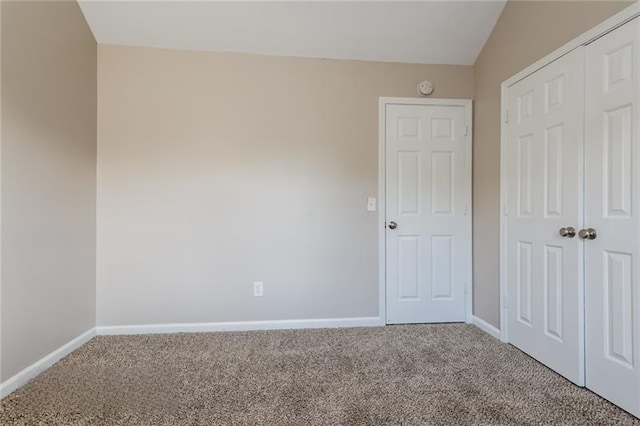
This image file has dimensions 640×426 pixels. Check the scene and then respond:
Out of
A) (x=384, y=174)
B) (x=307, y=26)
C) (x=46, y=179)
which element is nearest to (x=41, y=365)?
(x=46, y=179)

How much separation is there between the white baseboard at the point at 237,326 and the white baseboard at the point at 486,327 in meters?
0.82

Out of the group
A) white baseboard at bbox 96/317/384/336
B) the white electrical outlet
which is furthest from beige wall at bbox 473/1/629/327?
the white electrical outlet

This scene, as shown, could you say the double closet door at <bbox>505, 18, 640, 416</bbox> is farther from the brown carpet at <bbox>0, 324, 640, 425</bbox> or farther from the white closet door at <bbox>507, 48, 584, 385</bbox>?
the brown carpet at <bbox>0, 324, 640, 425</bbox>

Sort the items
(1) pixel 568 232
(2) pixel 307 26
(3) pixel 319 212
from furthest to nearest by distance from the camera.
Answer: (3) pixel 319 212
(2) pixel 307 26
(1) pixel 568 232

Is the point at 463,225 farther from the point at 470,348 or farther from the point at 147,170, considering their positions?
the point at 147,170

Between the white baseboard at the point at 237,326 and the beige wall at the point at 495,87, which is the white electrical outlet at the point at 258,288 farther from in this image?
the beige wall at the point at 495,87

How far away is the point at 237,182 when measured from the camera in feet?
9.44

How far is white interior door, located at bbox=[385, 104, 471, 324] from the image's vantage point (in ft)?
9.85

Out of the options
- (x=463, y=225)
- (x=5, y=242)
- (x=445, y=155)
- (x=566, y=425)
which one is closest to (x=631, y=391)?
(x=566, y=425)

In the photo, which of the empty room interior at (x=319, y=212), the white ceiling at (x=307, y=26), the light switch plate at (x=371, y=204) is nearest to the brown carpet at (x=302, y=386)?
the empty room interior at (x=319, y=212)

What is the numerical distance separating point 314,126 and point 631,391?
8.47ft

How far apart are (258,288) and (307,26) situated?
2.16m

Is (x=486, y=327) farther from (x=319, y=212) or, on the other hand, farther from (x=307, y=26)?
(x=307, y=26)

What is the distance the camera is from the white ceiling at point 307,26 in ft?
8.32
